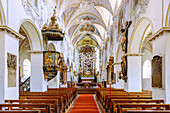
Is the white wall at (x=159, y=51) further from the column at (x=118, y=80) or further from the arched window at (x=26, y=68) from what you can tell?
the arched window at (x=26, y=68)

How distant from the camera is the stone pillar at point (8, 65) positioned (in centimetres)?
636

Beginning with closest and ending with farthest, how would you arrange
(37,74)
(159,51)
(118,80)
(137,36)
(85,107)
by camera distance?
(159,51)
(137,36)
(85,107)
(37,74)
(118,80)

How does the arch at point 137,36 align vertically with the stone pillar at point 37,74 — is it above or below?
above

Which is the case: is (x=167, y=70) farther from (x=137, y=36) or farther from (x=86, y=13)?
(x=86, y=13)

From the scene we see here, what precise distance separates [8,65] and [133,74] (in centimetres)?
696

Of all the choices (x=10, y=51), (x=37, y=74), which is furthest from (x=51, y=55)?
(x=10, y=51)

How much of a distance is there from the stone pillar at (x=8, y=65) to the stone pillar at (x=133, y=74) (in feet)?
20.7

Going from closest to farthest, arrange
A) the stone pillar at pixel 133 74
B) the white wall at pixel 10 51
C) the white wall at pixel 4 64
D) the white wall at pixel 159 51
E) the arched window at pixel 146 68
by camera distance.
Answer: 1. the white wall at pixel 159 51
2. the white wall at pixel 4 64
3. the white wall at pixel 10 51
4. the stone pillar at pixel 133 74
5. the arched window at pixel 146 68

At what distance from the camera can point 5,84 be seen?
21.2ft

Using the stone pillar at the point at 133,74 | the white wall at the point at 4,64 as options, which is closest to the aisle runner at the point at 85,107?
the stone pillar at the point at 133,74

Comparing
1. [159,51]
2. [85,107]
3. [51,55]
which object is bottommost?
[85,107]

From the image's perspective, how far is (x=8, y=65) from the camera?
6.73 m

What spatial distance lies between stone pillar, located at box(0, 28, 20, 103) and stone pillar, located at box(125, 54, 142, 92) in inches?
248

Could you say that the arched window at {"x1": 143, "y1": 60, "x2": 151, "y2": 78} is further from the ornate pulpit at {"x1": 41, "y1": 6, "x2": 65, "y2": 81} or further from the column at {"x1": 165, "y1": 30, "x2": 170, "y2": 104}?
the column at {"x1": 165, "y1": 30, "x2": 170, "y2": 104}
